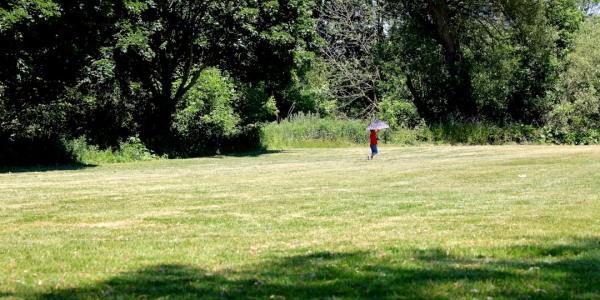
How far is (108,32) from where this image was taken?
104 ft

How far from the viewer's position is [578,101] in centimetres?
4816

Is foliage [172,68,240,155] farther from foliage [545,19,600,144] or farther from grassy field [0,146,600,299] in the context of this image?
foliage [545,19,600,144]

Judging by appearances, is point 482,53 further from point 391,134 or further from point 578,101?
point 391,134

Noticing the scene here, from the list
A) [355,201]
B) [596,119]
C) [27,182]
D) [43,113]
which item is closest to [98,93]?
[43,113]

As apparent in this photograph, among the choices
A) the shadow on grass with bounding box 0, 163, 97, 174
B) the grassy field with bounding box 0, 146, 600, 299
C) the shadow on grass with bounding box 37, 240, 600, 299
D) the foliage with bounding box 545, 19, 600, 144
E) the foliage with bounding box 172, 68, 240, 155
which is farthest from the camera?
the foliage with bounding box 545, 19, 600, 144

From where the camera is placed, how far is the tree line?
3012 cm

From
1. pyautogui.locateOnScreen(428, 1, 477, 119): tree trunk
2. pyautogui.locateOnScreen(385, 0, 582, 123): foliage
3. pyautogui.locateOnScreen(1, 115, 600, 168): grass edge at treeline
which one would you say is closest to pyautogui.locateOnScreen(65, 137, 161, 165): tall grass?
pyautogui.locateOnScreen(1, 115, 600, 168): grass edge at treeline

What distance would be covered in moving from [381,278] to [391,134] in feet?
142

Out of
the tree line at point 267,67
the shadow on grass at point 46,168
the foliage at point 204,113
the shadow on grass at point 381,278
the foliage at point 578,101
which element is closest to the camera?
the shadow on grass at point 381,278

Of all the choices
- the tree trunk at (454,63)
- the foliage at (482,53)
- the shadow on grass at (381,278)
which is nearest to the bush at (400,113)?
the foliage at (482,53)

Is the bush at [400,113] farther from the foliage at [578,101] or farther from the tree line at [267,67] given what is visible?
the foliage at [578,101]

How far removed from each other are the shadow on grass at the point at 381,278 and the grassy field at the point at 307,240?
0.07ft

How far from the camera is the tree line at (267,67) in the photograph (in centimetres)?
3012

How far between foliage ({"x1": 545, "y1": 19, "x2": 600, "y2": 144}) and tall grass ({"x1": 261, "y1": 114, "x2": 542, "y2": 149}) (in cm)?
164
